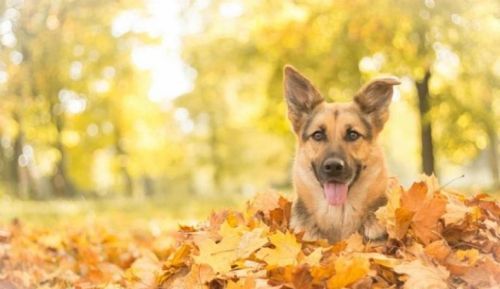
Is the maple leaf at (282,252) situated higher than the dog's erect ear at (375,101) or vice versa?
the dog's erect ear at (375,101)

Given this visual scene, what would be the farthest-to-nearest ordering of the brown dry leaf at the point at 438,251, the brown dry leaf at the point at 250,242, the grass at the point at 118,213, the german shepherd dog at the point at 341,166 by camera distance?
1. the grass at the point at 118,213
2. the german shepherd dog at the point at 341,166
3. the brown dry leaf at the point at 250,242
4. the brown dry leaf at the point at 438,251

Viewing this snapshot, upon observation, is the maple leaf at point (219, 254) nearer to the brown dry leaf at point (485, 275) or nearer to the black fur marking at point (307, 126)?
the black fur marking at point (307, 126)

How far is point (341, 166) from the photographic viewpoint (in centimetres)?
459

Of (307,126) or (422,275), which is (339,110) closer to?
(307,126)

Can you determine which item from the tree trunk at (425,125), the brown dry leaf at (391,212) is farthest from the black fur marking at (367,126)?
the tree trunk at (425,125)

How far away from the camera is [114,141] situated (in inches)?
1332

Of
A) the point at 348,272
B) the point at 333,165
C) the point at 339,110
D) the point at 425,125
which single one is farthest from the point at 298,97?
the point at 425,125

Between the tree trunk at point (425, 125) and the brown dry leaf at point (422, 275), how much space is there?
1217 centimetres

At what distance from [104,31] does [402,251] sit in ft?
54.9

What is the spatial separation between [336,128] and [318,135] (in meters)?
0.14

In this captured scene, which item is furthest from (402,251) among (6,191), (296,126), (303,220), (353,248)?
(6,191)

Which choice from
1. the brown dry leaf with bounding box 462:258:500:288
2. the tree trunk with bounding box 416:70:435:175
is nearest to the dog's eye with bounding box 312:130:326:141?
the brown dry leaf with bounding box 462:258:500:288

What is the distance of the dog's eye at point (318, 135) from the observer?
15.9ft

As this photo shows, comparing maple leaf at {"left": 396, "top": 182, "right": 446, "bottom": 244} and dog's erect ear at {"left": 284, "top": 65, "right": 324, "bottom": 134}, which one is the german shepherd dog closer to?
dog's erect ear at {"left": 284, "top": 65, "right": 324, "bottom": 134}
